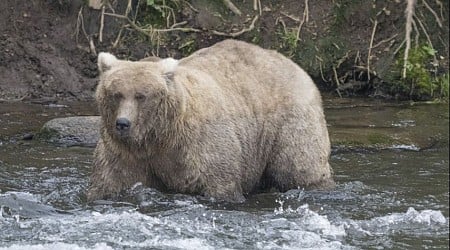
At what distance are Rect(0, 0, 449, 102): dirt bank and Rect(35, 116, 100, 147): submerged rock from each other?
2.29m

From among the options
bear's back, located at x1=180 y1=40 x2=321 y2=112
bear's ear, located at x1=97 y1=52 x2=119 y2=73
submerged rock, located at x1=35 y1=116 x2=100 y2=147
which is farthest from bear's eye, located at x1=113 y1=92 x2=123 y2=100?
submerged rock, located at x1=35 y1=116 x2=100 y2=147

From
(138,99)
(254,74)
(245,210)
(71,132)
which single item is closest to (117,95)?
(138,99)

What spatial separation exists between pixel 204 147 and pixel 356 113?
4.92 m

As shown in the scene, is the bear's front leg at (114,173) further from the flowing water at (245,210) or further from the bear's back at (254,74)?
the bear's back at (254,74)

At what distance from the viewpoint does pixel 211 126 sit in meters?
8.04

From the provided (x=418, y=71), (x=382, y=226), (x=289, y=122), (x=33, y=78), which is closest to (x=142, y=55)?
(x=33, y=78)

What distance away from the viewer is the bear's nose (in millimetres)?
7348

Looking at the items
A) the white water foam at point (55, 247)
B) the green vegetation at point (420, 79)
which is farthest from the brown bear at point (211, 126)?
the green vegetation at point (420, 79)

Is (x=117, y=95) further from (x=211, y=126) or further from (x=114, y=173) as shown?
(x=211, y=126)

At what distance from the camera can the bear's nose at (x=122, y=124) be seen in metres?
7.35

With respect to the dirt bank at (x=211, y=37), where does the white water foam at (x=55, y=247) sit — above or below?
below

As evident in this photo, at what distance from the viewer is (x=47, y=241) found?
6.85 meters

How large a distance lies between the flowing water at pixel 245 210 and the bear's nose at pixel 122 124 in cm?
63

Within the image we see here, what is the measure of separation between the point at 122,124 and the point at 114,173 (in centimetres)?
64
